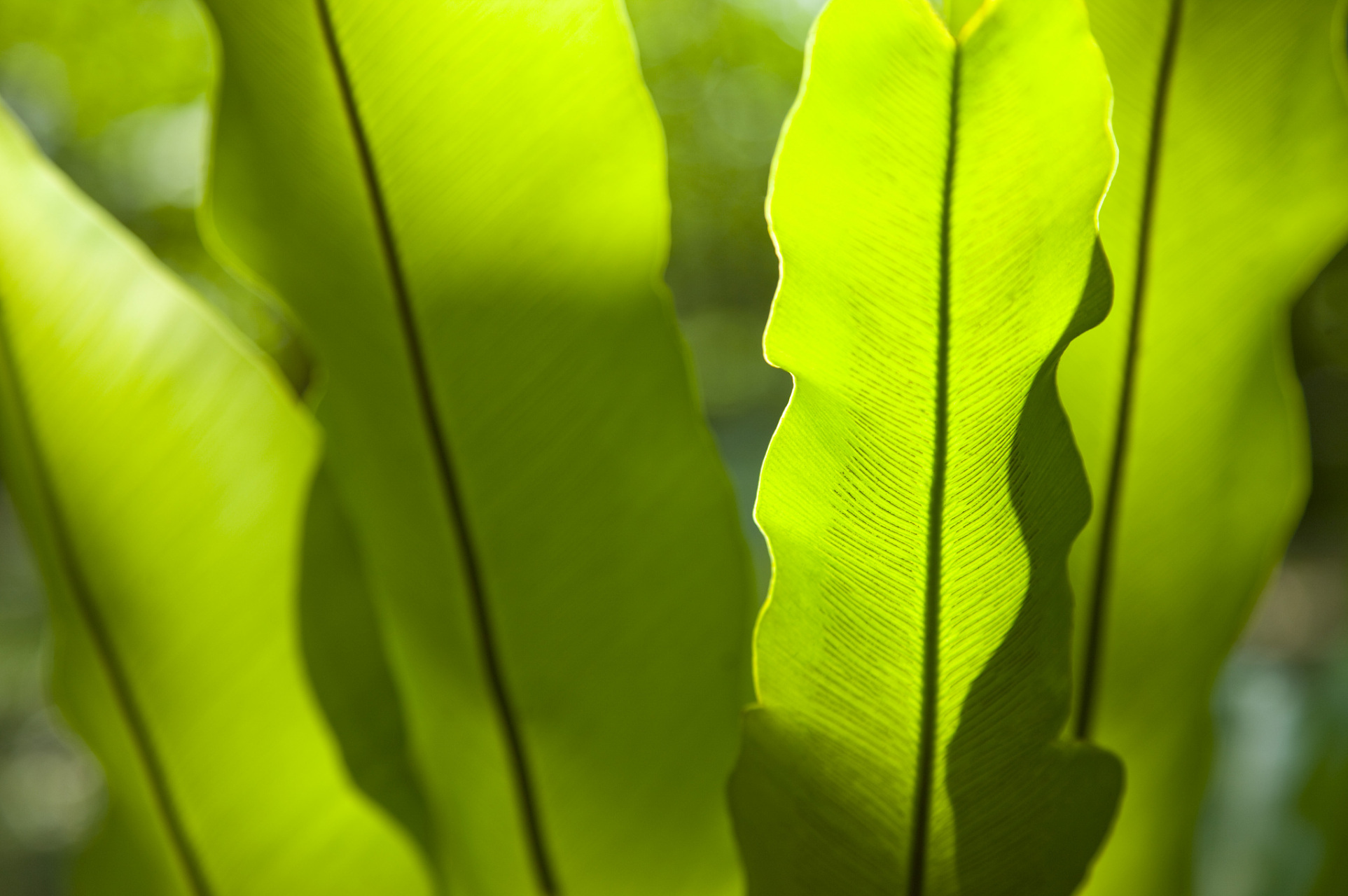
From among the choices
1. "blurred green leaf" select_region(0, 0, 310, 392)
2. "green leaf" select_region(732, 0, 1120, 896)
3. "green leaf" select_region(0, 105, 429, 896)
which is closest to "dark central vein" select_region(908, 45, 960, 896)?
"green leaf" select_region(732, 0, 1120, 896)

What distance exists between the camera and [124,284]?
0.39 meters

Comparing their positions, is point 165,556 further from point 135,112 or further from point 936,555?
point 135,112

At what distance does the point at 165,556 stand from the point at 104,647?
0.05 meters

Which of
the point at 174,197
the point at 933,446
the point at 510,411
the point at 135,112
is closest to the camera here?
the point at 933,446

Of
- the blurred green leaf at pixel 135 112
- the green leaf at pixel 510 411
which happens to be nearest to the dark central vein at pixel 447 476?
the green leaf at pixel 510 411

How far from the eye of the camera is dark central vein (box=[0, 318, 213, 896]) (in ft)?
1.24

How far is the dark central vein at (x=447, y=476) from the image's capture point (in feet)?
1.04

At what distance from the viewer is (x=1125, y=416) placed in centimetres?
40

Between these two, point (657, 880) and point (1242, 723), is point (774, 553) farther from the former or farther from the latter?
point (1242, 723)

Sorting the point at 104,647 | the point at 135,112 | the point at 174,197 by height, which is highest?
the point at 135,112

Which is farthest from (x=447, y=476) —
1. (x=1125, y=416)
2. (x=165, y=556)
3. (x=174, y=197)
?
(x=174, y=197)

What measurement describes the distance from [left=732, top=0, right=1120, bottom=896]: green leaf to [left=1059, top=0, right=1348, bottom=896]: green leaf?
0.16 metres

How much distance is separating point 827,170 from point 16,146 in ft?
1.21

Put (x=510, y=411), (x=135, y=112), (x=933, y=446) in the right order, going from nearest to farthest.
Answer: (x=933, y=446) → (x=510, y=411) → (x=135, y=112)
